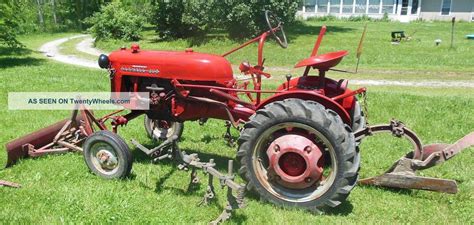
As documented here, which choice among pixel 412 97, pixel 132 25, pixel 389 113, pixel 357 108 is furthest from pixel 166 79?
pixel 132 25

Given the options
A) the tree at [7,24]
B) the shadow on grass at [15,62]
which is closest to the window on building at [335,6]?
the shadow on grass at [15,62]

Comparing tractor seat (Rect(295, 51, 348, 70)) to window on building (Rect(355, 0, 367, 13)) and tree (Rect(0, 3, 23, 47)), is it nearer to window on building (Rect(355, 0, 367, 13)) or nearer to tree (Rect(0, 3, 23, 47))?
tree (Rect(0, 3, 23, 47))

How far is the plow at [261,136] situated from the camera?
13.6ft

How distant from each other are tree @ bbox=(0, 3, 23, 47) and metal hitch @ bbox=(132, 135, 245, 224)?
502 inches

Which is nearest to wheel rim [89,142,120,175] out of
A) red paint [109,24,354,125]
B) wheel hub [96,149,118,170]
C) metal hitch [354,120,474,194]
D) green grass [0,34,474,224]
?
wheel hub [96,149,118,170]

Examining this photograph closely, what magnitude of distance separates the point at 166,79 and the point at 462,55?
51.9 ft

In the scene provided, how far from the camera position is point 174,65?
5027 millimetres

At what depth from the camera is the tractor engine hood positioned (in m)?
4.93

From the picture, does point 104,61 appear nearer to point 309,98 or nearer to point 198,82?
point 198,82

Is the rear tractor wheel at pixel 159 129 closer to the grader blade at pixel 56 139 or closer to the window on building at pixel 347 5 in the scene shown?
the grader blade at pixel 56 139

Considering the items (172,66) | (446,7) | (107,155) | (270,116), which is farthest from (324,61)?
(446,7)

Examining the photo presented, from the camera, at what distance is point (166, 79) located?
5.23 meters

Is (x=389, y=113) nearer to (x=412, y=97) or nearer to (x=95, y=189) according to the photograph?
(x=412, y=97)

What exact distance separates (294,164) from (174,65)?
178 cm
